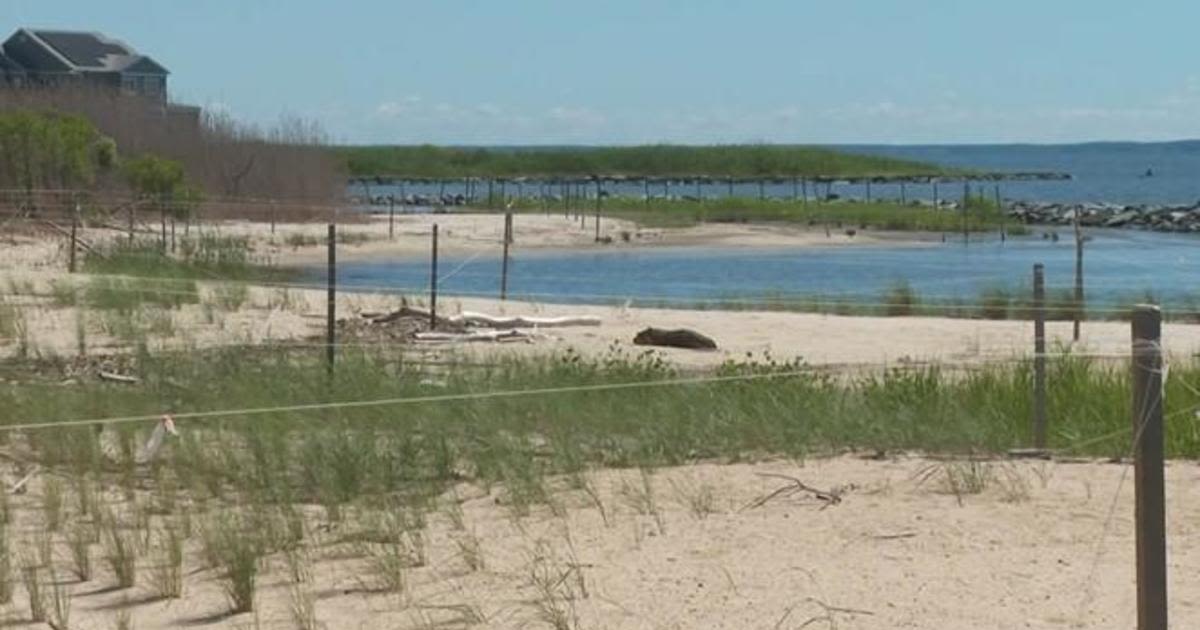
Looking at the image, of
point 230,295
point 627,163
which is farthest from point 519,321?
point 627,163

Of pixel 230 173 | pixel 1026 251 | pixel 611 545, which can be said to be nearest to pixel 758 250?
pixel 1026 251

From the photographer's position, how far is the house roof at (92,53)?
77438mm

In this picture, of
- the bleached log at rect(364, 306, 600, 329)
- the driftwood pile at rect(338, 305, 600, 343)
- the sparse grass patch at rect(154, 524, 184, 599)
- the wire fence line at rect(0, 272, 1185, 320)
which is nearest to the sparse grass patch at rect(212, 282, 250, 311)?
the wire fence line at rect(0, 272, 1185, 320)

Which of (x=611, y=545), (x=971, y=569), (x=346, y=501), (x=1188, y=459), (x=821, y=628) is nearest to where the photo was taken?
(x=821, y=628)

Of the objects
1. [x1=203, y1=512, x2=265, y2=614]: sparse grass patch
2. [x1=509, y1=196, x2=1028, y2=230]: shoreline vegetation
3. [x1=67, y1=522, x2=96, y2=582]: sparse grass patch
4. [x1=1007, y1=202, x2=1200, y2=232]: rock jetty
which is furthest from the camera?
[x1=1007, y1=202, x2=1200, y2=232]: rock jetty

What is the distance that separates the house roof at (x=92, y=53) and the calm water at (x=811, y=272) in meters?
29.5

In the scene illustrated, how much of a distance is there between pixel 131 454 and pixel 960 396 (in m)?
5.31

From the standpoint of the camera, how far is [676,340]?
2200 cm

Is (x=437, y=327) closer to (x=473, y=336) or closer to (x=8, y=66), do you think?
(x=473, y=336)

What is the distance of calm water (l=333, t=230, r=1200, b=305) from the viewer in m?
35.6

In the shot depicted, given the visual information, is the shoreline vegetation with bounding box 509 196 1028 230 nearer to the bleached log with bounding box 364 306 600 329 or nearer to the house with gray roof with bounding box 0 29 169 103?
the house with gray roof with bounding box 0 29 169 103

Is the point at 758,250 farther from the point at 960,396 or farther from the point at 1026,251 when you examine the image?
the point at 960,396

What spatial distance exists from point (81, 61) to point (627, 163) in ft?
158

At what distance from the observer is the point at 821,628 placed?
313 inches
